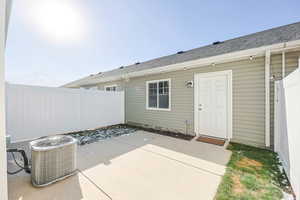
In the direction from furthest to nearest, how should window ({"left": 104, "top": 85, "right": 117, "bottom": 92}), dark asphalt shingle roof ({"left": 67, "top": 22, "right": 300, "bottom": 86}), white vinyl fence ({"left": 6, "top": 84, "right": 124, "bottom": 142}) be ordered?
1. window ({"left": 104, "top": 85, "right": 117, "bottom": 92})
2. white vinyl fence ({"left": 6, "top": 84, "right": 124, "bottom": 142})
3. dark asphalt shingle roof ({"left": 67, "top": 22, "right": 300, "bottom": 86})

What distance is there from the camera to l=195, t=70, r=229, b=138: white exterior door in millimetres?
4609

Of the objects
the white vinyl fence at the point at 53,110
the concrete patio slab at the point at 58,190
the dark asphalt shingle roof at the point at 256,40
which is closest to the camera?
the concrete patio slab at the point at 58,190

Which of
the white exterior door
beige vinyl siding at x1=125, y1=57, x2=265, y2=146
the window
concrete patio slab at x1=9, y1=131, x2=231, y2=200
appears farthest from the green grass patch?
the window

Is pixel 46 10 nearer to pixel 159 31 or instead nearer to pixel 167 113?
pixel 159 31

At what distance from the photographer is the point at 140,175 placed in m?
2.51

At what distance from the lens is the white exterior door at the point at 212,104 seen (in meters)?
4.61

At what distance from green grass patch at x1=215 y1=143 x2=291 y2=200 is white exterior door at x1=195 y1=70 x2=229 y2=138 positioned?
1.39 m

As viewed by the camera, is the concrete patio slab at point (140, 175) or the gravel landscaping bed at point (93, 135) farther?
the gravel landscaping bed at point (93, 135)

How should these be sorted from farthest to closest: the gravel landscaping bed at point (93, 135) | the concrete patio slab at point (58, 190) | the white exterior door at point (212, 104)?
the gravel landscaping bed at point (93, 135) → the white exterior door at point (212, 104) → the concrete patio slab at point (58, 190)

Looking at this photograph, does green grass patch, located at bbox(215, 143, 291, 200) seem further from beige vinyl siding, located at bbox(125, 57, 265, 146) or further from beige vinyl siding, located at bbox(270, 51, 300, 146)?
beige vinyl siding, located at bbox(270, 51, 300, 146)

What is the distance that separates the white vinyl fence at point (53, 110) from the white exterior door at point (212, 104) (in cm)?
474

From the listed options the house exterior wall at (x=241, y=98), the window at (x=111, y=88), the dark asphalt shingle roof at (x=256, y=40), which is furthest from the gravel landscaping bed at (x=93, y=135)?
the dark asphalt shingle roof at (x=256, y=40)

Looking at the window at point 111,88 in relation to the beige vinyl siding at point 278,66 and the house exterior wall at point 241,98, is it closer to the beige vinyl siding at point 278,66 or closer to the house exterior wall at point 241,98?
the house exterior wall at point 241,98

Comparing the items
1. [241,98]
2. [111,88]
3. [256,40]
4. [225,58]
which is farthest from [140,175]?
[111,88]
